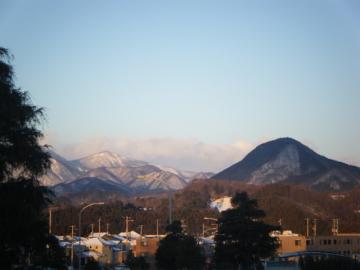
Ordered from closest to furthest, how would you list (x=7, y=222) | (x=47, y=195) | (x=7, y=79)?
1. (x=7, y=222)
2. (x=7, y=79)
3. (x=47, y=195)

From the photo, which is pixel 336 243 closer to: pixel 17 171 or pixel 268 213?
pixel 268 213

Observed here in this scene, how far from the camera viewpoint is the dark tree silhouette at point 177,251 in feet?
209

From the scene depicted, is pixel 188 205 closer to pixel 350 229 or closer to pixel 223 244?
pixel 350 229

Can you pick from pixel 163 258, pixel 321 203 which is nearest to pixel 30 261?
pixel 163 258

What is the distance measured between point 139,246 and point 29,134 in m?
87.3

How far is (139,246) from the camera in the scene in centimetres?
11188

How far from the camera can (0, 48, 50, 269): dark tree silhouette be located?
2506cm

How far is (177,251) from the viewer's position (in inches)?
2522

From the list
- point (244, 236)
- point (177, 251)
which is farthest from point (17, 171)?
point (177, 251)

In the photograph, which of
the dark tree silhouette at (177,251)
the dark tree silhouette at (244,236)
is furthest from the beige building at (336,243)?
the dark tree silhouette at (244,236)

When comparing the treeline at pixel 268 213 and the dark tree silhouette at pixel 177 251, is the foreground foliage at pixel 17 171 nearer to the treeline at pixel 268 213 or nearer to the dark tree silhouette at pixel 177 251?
the dark tree silhouette at pixel 177 251

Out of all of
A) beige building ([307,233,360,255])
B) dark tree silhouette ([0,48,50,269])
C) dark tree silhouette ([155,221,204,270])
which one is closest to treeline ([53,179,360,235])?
beige building ([307,233,360,255])

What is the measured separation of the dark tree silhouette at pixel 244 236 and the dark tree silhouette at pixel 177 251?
27.4ft

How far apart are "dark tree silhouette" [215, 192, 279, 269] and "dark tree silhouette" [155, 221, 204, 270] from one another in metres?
8.35
